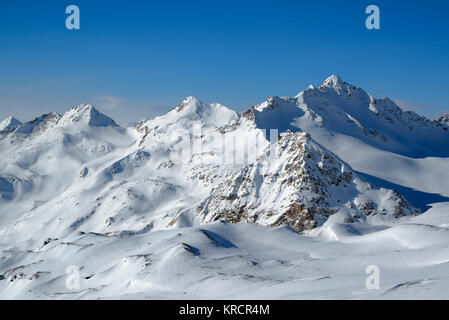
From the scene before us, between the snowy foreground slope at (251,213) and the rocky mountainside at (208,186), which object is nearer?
the snowy foreground slope at (251,213)

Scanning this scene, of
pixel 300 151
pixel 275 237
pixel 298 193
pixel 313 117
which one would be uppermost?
pixel 313 117

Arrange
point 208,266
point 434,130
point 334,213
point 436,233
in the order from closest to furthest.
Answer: point 208,266 → point 436,233 → point 334,213 → point 434,130

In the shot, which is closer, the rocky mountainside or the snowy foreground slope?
the snowy foreground slope

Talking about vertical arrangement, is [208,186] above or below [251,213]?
above

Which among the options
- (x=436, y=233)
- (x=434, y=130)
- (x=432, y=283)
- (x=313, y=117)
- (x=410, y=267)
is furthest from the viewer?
(x=434, y=130)

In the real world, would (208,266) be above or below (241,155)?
below

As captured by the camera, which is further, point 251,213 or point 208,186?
point 208,186

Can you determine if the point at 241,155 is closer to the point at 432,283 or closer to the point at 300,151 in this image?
the point at 300,151

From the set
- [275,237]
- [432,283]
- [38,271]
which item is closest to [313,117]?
[275,237]
